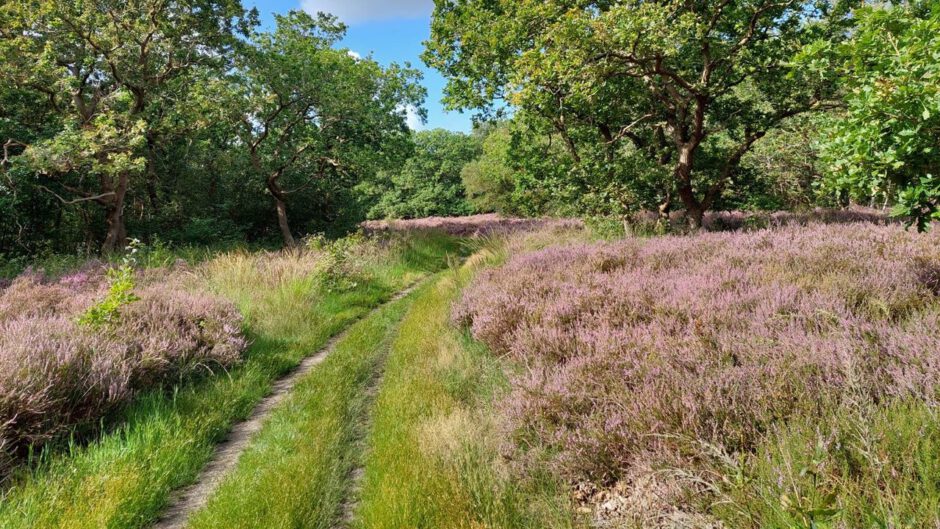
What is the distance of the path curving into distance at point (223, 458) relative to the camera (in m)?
3.41

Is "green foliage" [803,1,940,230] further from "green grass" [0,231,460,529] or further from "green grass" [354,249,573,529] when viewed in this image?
"green grass" [0,231,460,529]

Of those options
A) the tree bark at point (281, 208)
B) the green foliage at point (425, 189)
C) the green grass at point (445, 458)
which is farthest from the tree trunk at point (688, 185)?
the green foliage at point (425, 189)

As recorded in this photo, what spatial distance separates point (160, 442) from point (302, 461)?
149cm

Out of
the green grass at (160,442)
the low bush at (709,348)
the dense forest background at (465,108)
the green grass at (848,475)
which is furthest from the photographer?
the dense forest background at (465,108)

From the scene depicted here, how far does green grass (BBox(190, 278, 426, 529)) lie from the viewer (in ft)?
10.7

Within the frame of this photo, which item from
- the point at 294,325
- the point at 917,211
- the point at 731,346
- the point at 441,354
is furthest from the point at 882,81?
the point at 294,325

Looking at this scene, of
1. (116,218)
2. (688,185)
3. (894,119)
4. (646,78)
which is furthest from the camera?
(116,218)

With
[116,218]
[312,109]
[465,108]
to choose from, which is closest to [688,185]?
[465,108]

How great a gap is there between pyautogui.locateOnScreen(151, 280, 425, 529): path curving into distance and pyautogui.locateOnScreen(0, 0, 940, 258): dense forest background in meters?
6.10

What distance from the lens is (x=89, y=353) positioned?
191 inches

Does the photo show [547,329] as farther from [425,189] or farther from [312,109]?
[425,189]

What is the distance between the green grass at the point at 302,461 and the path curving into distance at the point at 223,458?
13cm

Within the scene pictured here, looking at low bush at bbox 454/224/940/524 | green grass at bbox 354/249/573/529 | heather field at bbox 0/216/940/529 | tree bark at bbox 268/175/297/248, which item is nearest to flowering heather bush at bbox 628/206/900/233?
heather field at bbox 0/216/940/529

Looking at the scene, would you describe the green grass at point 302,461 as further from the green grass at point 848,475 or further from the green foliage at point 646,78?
the green foliage at point 646,78
